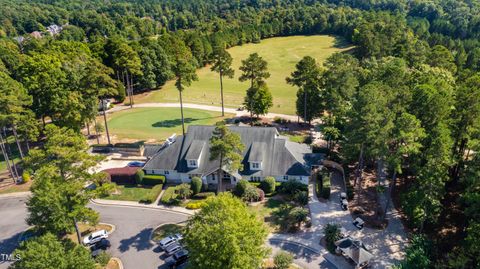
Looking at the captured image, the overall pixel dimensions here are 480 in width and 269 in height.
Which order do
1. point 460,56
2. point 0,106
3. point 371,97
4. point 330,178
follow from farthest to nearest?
1. point 460,56
2. point 330,178
3. point 0,106
4. point 371,97

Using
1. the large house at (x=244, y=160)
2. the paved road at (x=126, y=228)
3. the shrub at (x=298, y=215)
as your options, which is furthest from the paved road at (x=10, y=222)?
the shrub at (x=298, y=215)

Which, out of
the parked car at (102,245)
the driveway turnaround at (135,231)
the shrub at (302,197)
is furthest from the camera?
the shrub at (302,197)

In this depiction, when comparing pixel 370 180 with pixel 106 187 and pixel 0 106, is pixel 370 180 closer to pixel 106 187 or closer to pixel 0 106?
pixel 106 187

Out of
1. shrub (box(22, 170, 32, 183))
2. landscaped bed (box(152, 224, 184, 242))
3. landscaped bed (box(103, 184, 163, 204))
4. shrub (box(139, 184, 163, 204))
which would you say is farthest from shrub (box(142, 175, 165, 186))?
shrub (box(22, 170, 32, 183))

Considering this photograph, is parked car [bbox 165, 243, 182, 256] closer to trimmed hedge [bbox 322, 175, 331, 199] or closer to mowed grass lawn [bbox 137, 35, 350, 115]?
trimmed hedge [bbox 322, 175, 331, 199]

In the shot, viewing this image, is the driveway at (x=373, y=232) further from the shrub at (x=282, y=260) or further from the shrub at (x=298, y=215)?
the shrub at (x=282, y=260)

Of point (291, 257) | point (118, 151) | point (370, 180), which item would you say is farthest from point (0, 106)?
point (370, 180)

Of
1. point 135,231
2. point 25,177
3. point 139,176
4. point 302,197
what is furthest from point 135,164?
point 302,197
